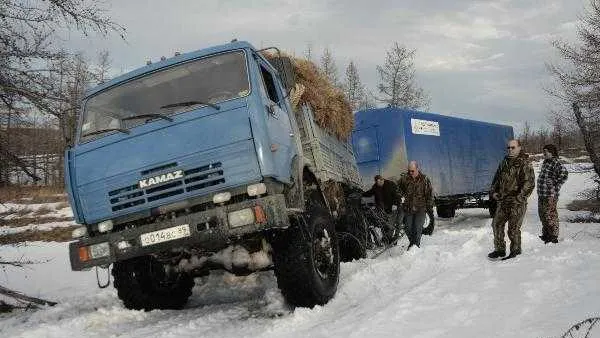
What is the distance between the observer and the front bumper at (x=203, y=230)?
4699 millimetres

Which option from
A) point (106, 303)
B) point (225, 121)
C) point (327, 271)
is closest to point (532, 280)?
point (327, 271)

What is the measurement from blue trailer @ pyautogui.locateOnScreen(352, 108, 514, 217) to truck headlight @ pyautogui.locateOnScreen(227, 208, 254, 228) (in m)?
8.42

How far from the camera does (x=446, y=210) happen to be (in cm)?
1611

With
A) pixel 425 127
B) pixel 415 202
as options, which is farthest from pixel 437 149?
pixel 415 202

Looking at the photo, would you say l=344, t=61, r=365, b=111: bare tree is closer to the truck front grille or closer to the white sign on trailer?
the white sign on trailer

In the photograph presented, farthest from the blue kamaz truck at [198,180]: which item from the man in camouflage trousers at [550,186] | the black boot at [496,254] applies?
the man in camouflage trousers at [550,186]

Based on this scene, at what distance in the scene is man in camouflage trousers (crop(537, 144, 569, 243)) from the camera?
8.54 m

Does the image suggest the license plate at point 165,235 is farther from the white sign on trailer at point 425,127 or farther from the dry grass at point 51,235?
the dry grass at point 51,235

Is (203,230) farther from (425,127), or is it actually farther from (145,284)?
(425,127)

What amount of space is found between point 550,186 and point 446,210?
24.8 feet

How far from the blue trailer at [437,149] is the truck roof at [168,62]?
7.50m

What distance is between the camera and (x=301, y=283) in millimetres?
5191

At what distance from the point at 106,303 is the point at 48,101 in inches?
120

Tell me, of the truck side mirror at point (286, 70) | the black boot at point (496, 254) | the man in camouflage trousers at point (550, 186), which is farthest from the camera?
the man in camouflage trousers at point (550, 186)
